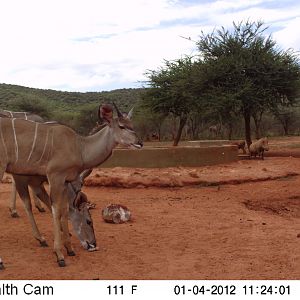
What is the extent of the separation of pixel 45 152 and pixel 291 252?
3.35 metres

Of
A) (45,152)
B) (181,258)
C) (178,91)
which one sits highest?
(178,91)

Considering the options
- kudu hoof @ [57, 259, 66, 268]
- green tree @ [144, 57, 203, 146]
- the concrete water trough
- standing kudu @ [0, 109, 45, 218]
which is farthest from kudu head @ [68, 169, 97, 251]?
green tree @ [144, 57, 203, 146]

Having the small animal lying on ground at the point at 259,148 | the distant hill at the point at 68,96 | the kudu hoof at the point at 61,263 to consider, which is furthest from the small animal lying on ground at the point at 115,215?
the distant hill at the point at 68,96

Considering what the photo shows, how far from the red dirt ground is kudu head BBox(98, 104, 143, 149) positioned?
1470 mm

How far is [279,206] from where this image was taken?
1046cm

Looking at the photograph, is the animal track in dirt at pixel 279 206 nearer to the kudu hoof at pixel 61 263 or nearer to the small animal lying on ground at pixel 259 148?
the kudu hoof at pixel 61 263

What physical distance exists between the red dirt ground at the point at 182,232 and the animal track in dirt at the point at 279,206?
20mm

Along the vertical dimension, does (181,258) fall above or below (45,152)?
below

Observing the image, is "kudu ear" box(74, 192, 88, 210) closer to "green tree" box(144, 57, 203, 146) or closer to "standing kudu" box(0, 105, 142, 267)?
"standing kudu" box(0, 105, 142, 267)

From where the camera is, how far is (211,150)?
16031 mm
